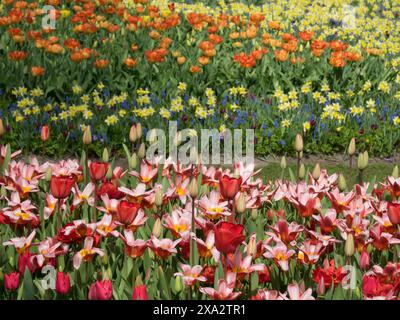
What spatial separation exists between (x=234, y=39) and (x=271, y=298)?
6262 mm

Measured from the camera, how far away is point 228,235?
2.41 metres

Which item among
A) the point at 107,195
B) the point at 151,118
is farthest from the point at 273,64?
the point at 107,195

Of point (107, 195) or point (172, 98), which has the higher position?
point (107, 195)

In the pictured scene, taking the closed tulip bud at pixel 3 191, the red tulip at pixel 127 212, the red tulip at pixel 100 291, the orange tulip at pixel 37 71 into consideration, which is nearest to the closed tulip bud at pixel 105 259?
the red tulip at pixel 127 212

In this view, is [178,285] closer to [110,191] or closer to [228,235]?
[228,235]

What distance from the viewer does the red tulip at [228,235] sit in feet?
7.92

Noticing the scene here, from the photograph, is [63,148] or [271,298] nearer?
[271,298]

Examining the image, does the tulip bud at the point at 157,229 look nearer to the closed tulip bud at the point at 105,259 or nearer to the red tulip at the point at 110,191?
the closed tulip bud at the point at 105,259

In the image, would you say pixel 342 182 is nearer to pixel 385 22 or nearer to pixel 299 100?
pixel 299 100

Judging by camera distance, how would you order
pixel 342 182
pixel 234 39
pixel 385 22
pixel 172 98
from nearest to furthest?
pixel 342 182
pixel 172 98
pixel 234 39
pixel 385 22

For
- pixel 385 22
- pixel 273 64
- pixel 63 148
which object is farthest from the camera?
pixel 385 22

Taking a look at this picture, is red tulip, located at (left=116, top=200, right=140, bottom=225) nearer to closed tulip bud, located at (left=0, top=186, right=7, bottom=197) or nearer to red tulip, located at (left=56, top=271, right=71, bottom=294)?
red tulip, located at (left=56, top=271, right=71, bottom=294)

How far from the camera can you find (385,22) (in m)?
10.6

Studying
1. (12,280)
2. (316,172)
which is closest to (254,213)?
(316,172)
